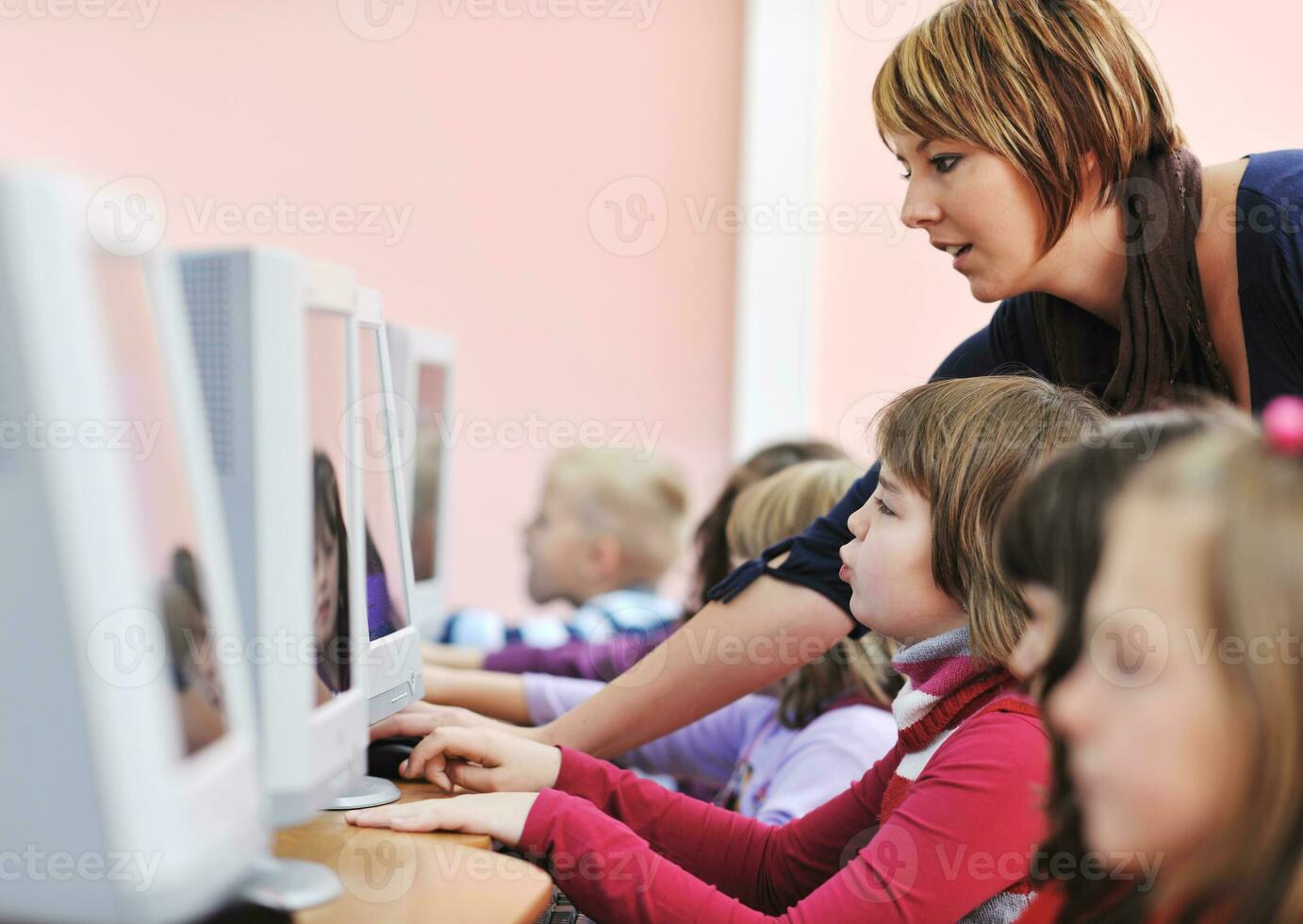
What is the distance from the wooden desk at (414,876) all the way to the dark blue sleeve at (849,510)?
440 millimetres

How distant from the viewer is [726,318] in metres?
2.89

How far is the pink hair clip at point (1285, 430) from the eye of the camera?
0.55 m

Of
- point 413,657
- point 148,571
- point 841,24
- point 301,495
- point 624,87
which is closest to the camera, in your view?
point 148,571

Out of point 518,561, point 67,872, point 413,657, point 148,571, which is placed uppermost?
point 148,571

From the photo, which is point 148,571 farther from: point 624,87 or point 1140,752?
point 624,87

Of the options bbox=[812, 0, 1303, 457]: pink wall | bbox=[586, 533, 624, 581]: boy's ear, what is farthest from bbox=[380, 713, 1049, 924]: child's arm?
bbox=[812, 0, 1303, 457]: pink wall

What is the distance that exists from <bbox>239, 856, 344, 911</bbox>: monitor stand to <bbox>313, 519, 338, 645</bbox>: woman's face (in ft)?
0.44

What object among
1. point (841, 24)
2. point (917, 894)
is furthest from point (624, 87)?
point (917, 894)

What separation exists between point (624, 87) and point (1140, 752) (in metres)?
2.58
